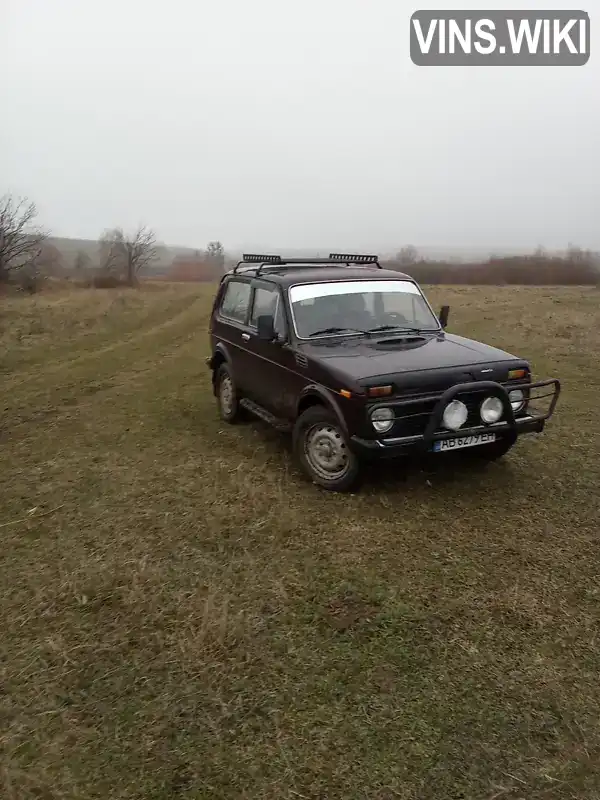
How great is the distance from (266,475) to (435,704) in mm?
3041

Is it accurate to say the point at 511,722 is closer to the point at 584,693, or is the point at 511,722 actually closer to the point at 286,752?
the point at 584,693

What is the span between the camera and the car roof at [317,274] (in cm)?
595

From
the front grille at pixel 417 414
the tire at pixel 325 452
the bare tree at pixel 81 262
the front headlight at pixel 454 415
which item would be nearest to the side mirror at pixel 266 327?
the tire at pixel 325 452

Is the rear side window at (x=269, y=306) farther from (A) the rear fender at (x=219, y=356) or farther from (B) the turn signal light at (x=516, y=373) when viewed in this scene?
(B) the turn signal light at (x=516, y=373)

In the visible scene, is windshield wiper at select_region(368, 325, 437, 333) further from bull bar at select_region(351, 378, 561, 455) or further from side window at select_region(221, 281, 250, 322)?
side window at select_region(221, 281, 250, 322)

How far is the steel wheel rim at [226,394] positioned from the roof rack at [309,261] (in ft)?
4.54

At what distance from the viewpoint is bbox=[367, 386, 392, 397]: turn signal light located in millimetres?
4512

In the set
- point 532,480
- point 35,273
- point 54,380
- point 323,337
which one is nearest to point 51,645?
point 323,337

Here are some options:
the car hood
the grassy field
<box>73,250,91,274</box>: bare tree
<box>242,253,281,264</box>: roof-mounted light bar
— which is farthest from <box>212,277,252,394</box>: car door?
<box>73,250,91,274</box>: bare tree

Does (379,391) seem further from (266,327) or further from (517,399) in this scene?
(266,327)

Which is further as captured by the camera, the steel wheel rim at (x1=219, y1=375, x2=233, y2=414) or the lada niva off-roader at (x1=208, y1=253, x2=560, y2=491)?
the steel wheel rim at (x1=219, y1=375, x2=233, y2=414)

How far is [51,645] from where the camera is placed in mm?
3291

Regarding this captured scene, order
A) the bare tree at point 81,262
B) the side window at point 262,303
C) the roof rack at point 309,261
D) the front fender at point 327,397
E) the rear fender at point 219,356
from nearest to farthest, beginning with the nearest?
1. the front fender at point 327,397
2. the side window at point 262,303
3. the roof rack at point 309,261
4. the rear fender at point 219,356
5. the bare tree at point 81,262

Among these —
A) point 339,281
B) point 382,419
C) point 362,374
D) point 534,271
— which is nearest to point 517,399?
point 382,419
